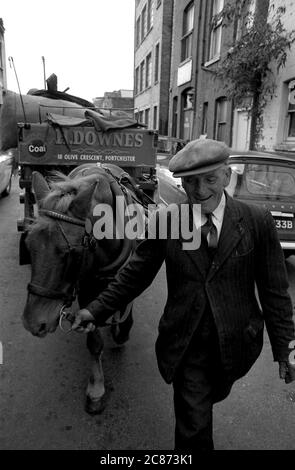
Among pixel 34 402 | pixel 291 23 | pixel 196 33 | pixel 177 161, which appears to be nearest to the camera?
pixel 177 161

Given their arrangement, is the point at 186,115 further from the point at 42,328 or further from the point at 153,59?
the point at 42,328

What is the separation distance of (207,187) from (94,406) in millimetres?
2069

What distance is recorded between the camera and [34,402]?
3.00 meters

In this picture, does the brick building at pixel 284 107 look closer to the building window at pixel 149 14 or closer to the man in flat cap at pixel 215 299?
the man in flat cap at pixel 215 299

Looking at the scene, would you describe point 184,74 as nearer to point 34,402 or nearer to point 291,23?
point 291,23

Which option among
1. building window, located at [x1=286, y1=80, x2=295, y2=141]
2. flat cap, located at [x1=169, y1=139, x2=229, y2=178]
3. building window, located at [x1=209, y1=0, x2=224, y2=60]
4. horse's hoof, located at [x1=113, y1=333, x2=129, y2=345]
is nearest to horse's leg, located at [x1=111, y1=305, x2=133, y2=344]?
horse's hoof, located at [x1=113, y1=333, x2=129, y2=345]

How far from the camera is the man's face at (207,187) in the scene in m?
1.76

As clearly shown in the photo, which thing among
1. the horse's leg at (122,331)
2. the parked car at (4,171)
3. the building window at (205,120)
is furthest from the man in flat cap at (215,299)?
the building window at (205,120)

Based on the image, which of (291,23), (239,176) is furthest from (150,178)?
(291,23)

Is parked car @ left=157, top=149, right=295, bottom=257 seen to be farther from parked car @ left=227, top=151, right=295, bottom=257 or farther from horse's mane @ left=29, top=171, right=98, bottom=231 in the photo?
horse's mane @ left=29, top=171, right=98, bottom=231

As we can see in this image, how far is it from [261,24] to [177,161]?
10316 millimetres

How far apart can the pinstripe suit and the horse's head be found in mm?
490

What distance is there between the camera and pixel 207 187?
178 centimetres

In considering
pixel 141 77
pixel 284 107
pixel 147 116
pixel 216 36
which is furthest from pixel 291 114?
pixel 141 77
